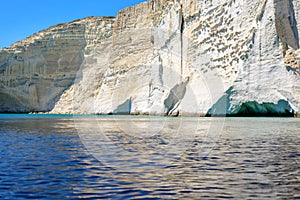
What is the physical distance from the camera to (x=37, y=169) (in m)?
5.66

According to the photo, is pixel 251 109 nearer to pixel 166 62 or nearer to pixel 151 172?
pixel 166 62

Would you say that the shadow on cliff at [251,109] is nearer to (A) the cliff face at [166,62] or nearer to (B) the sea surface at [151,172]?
(A) the cliff face at [166,62]

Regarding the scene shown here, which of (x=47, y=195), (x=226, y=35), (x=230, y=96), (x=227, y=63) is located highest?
(x=226, y=35)

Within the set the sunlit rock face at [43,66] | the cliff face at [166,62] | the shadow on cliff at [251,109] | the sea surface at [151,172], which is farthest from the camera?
the sunlit rock face at [43,66]

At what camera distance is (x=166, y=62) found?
1383 inches

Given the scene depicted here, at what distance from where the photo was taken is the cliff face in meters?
23.7

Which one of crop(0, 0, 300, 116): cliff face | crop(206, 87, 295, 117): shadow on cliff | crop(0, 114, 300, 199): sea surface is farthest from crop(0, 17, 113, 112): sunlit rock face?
crop(0, 114, 300, 199): sea surface

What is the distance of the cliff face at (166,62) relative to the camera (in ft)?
77.7

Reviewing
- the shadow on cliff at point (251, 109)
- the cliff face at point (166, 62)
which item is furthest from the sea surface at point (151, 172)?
the cliff face at point (166, 62)

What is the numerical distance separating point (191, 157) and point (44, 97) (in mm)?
48930

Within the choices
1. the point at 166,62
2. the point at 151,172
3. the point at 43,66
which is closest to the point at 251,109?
the point at 166,62

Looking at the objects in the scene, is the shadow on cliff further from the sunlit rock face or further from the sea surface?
the sunlit rock face

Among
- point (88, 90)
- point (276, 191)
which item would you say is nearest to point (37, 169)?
point (276, 191)

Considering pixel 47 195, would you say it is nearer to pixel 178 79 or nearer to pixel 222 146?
pixel 222 146
